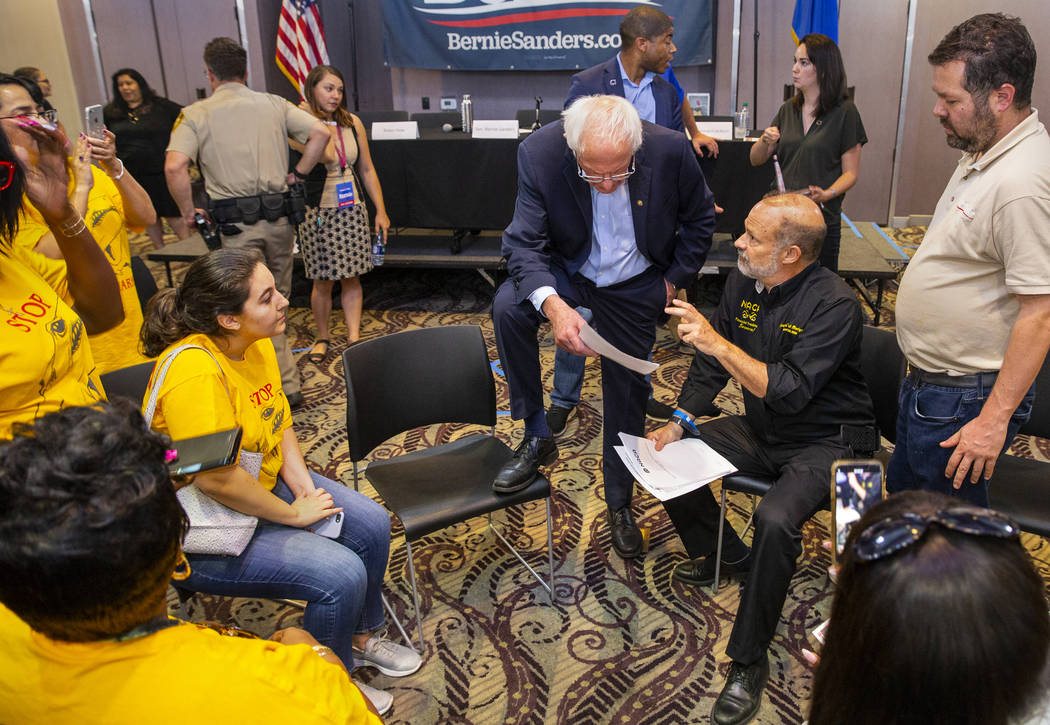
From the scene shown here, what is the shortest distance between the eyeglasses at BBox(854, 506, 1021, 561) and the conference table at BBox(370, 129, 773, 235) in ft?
14.1

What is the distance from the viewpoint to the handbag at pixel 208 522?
195cm

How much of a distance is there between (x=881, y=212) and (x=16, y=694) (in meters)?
7.22

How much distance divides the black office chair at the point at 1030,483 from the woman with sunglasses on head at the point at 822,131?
1680 mm

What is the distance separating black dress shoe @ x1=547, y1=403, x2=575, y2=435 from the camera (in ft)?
12.4

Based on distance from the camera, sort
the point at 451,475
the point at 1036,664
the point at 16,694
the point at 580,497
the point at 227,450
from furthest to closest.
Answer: the point at 580,497, the point at 451,475, the point at 227,450, the point at 16,694, the point at 1036,664

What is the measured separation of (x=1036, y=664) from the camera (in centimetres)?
91

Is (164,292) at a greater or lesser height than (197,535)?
greater

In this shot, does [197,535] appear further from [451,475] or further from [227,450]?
[451,475]

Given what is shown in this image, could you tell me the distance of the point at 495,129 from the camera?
5.30m

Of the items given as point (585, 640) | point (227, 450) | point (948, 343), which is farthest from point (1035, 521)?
point (227, 450)

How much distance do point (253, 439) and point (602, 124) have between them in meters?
1.37

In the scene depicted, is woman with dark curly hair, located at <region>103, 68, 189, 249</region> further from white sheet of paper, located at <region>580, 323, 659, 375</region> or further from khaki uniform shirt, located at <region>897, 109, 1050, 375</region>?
khaki uniform shirt, located at <region>897, 109, 1050, 375</region>

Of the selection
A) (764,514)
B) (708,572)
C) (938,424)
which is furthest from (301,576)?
(938,424)

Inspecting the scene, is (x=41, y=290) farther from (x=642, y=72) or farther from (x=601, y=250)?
(x=642, y=72)
